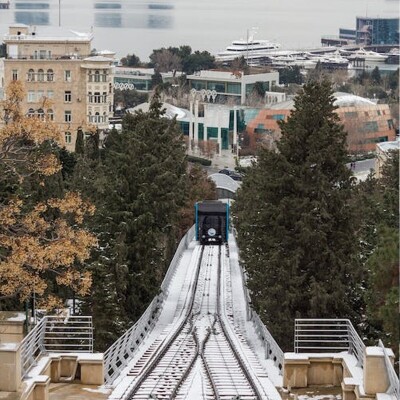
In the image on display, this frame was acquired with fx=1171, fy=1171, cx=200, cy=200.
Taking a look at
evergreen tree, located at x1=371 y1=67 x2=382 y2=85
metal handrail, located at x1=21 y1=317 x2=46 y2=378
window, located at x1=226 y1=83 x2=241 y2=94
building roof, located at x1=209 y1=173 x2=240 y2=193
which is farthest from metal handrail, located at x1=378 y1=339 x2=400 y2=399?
evergreen tree, located at x1=371 y1=67 x2=382 y2=85

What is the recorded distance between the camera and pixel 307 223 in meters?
17.5

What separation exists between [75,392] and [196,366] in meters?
2.32

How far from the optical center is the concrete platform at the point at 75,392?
1243cm

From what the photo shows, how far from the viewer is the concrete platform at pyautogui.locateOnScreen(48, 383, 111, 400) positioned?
12.4 meters

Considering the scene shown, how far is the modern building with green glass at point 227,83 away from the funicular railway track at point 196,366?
68.9 meters

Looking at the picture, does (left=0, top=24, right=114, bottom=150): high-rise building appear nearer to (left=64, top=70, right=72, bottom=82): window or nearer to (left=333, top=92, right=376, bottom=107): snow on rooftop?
(left=64, top=70, right=72, bottom=82): window

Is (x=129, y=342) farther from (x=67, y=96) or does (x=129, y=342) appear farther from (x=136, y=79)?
(x=136, y=79)

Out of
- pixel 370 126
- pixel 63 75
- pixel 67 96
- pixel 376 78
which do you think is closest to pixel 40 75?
pixel 63 75

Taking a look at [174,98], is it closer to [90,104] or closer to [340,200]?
[90,104]

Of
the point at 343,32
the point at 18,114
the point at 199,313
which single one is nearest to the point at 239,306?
the point at 199,313

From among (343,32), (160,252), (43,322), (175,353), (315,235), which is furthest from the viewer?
(343,32)

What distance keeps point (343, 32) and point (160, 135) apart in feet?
577

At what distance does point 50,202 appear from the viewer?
605 inches

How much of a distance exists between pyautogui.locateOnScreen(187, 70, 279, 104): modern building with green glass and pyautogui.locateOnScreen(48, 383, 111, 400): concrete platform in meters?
77.3
